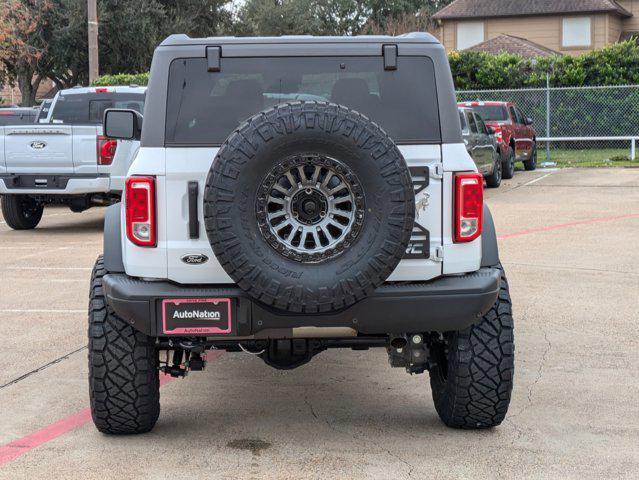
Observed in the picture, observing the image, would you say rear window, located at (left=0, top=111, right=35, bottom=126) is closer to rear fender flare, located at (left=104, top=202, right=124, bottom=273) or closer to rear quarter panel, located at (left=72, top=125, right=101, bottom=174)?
rear quarter panel, located at (left=72, top=125, right=101, bottom=174)

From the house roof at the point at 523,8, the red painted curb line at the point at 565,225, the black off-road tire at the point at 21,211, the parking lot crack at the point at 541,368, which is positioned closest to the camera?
the parking lot crack at the point at 541,368

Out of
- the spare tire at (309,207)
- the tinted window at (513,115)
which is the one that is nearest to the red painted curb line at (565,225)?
the tinted window at (513,115)

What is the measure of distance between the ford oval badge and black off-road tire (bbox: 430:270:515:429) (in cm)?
131

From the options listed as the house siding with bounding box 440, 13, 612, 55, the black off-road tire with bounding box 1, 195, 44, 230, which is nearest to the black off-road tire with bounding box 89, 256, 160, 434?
the black off-road tire with bounding box 1, 195, 44, 230

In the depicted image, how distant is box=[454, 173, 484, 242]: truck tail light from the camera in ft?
17.1

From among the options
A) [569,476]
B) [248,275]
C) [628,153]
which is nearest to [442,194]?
[248,275]

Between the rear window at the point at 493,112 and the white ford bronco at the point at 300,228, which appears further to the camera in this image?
the rear window at the point at 493,112

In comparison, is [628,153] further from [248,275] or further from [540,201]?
[248,275]

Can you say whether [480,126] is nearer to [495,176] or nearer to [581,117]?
[495,176]

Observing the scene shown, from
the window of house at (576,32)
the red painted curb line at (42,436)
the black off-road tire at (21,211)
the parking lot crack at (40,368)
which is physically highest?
the window of house at (576,32)

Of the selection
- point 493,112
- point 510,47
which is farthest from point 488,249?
point 510,47

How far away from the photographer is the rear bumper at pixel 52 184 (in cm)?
Answer: 1443

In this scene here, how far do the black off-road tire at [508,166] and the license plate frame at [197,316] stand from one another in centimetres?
1902

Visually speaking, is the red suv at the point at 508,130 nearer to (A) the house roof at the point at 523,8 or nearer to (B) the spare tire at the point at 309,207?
(B) the spare tire at the point at 309,207
